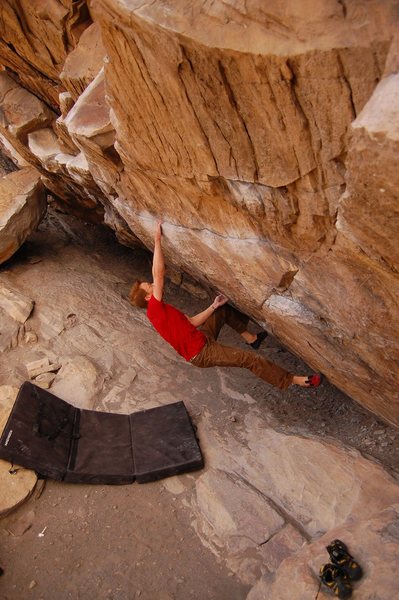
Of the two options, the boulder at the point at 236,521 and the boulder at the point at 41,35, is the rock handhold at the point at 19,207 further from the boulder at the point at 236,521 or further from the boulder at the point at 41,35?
the boulder at the point at 236,521

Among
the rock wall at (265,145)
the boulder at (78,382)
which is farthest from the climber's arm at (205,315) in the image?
the boulder at (78,382)

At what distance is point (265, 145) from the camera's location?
121 inches

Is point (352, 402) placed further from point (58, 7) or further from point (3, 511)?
point (58, 7)

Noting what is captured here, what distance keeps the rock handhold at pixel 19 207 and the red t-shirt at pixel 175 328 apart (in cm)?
331

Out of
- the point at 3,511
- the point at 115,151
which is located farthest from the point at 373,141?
the point at 3,511

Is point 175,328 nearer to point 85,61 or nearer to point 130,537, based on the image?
point 130,537

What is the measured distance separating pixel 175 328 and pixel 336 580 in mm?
2511

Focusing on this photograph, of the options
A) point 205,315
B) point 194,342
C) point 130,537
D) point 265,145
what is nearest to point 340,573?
point 130,537

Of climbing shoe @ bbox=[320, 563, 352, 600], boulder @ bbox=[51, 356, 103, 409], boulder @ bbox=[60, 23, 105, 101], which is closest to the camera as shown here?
climbing shoe @ bbox=[320, 563, 352, 600]

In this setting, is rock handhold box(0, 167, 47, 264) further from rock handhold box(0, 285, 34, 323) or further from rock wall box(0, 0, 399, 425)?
rock wall box(0, 0, 399, 425)

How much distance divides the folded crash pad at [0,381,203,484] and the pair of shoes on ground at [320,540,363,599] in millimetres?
1635

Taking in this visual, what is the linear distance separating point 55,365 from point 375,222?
13.7 ft

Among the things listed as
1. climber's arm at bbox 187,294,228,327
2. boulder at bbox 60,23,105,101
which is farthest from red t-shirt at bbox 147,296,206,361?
boulder at bbox 60,23,105,101

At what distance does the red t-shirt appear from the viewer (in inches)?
180
